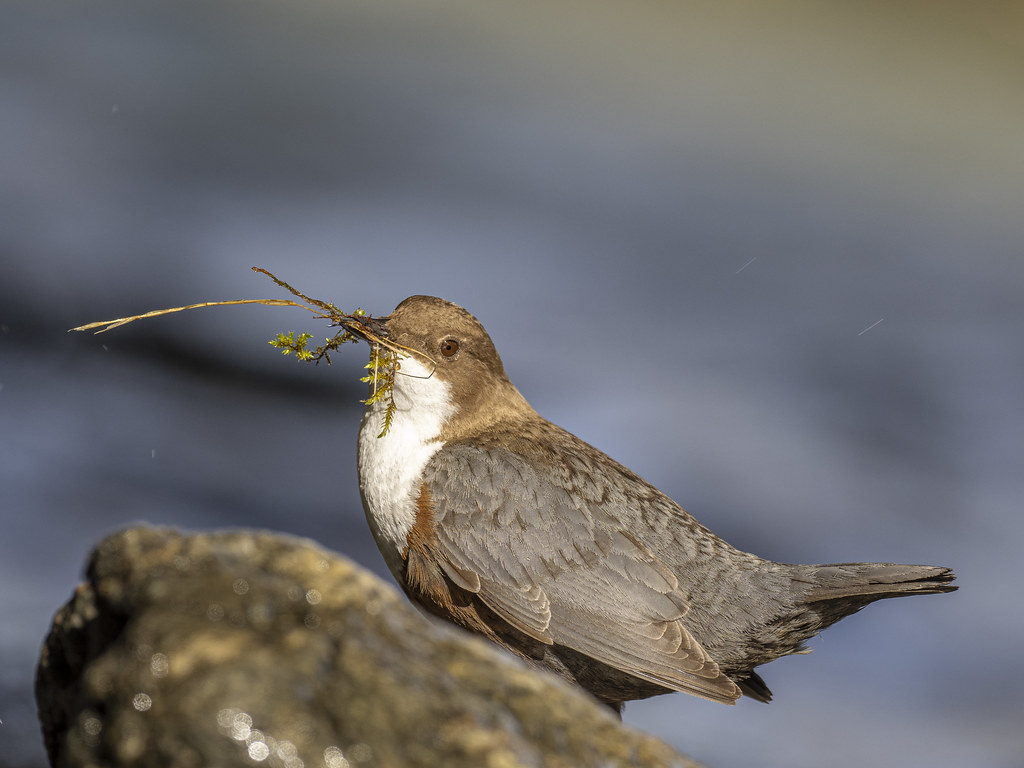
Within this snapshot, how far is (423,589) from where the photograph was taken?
3236 mm

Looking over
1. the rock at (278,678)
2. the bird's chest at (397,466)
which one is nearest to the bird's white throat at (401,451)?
the bird's chest at (397,466)

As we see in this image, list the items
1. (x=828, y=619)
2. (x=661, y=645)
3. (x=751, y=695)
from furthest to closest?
1. (x=751, y=695)
2. (x=828, y=619)
3. (x=661, y=645)

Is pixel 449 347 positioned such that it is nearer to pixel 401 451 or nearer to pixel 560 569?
pixel 401 451

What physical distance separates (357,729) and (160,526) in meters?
0.66

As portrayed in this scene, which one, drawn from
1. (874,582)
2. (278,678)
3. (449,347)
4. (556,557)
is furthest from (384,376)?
(278,678)

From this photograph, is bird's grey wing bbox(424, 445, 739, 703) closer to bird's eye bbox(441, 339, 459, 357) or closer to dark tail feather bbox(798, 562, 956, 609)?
bird's eye bbox(441, 339, 459, 357)

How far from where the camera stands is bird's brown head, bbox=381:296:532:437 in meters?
3.46

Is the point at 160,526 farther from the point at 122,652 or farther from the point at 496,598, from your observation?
the point at 496,598

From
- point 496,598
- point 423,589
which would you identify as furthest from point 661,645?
point 423,589

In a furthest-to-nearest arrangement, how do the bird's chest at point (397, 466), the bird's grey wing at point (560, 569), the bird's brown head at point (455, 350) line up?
the bird's brown head at point (455, 350) < the bird's chest at point (397, 466) < the bird's grey wing at point (560, 569)

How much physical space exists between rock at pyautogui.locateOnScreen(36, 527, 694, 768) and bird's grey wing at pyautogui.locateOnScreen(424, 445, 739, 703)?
4.00ft

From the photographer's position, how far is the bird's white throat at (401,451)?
131 inches

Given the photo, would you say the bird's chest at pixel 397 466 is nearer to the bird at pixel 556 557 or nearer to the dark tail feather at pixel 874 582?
the bird at pixel 556 557

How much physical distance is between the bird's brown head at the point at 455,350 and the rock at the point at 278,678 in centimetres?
157
